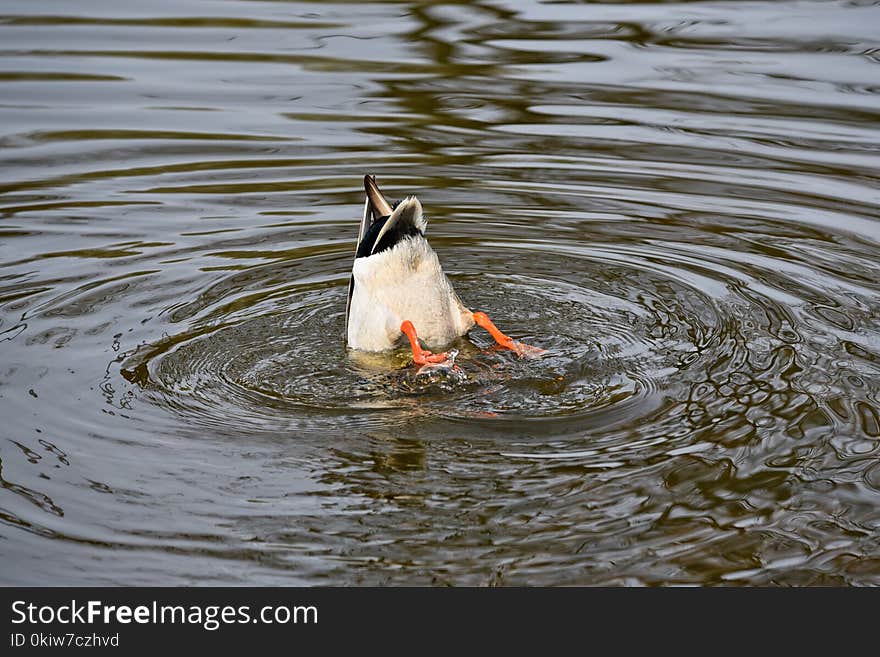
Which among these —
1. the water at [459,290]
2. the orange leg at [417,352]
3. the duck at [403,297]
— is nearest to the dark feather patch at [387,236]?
the duck at [403,297]

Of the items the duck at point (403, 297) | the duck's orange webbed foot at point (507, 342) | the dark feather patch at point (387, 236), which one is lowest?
the duck's orange webbed foot at point (507, 342)

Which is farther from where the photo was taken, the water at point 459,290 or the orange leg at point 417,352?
the orange leg at point 417,352

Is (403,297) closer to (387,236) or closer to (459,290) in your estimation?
(387,236)

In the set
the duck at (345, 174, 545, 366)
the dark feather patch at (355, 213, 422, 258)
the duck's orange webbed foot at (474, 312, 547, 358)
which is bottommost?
the duck's orange webbed foot at (474, 312, 547, 358)

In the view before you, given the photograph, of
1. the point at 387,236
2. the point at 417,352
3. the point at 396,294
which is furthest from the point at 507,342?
the point at 387,236

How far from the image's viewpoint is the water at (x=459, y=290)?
172 inches

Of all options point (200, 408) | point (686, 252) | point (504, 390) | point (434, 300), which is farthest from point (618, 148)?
point (200, 408)

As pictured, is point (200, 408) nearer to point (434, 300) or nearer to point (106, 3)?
point (434, 300)

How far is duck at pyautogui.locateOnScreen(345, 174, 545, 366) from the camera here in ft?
19.5

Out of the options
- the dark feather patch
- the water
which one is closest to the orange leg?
the water

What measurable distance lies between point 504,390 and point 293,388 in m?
0.94

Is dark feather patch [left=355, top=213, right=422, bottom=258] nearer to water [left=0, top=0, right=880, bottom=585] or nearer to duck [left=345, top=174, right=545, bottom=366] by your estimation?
duck [left=345, top=174, right=545, bottom=366]

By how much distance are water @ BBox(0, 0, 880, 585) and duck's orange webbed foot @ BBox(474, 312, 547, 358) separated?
0.28 feet

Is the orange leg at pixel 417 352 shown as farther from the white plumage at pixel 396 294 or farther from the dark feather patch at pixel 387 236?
the dark feather patch at pixel 387 236
